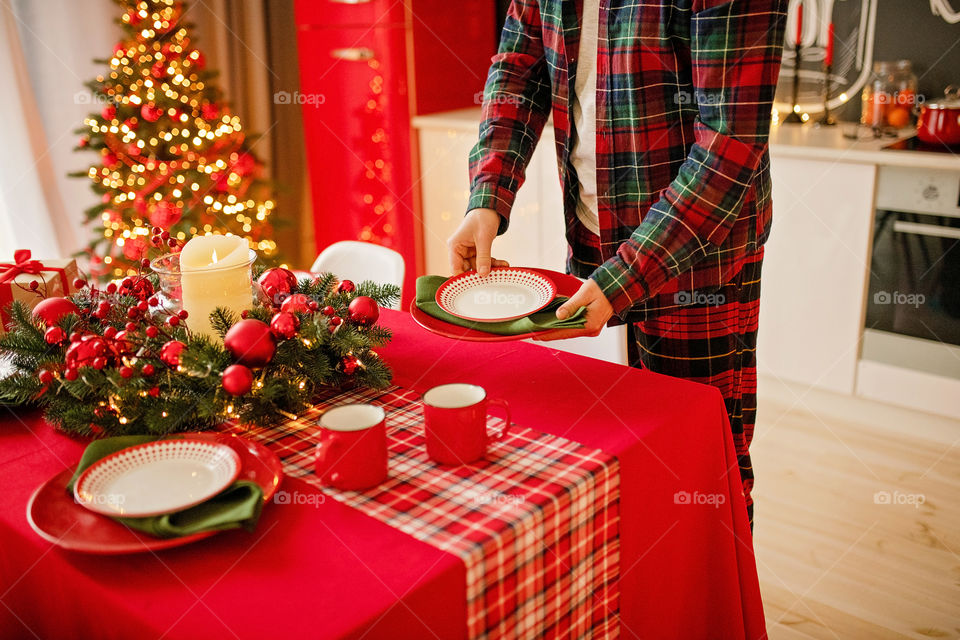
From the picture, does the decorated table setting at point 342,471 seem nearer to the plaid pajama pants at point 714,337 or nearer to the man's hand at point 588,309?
the man's hand at point 588,309

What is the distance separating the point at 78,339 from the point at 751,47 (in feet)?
3.47

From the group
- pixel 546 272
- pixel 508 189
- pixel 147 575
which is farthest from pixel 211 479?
pixel 508 189

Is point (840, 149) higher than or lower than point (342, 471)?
higher

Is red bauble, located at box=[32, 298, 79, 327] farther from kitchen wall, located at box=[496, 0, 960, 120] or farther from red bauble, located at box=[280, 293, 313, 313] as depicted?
kitchen wall, located at box=[496, 0, 960, 120]

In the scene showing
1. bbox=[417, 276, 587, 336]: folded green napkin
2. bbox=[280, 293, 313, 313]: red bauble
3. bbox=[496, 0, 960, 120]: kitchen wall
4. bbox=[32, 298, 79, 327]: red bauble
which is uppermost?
bbox=[496, 0, 960, 120]: kitchen wall

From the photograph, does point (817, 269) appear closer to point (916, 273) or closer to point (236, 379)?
point (916, 273)

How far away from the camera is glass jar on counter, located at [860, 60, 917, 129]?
280cm

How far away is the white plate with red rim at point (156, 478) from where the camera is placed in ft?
3.17

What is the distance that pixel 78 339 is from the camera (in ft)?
4.01

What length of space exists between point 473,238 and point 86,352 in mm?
689

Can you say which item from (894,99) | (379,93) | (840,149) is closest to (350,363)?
(840,149)

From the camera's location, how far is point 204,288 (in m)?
1.29

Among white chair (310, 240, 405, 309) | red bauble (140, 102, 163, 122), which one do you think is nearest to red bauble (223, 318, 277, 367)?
white chair (310, 240, 405, 309)

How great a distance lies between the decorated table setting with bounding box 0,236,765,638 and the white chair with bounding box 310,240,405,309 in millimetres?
531
